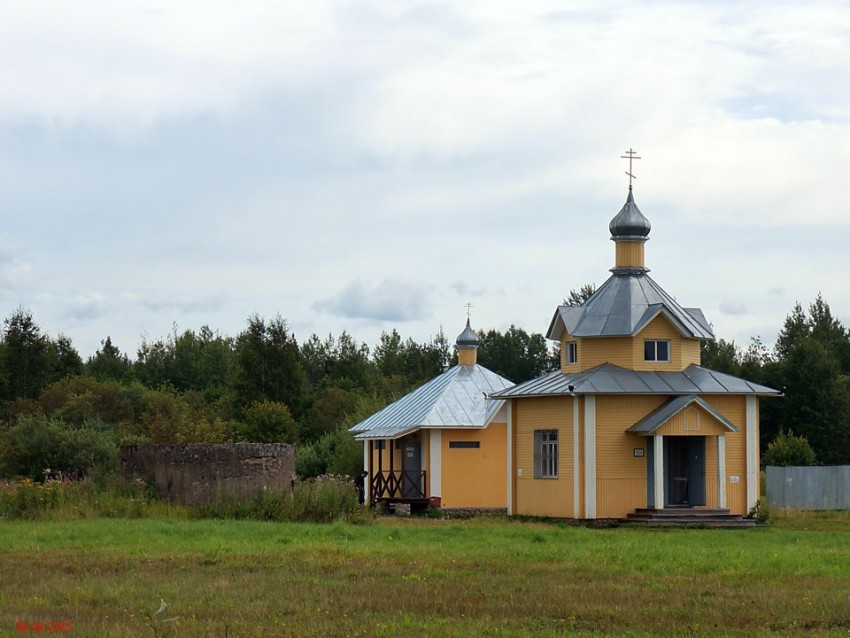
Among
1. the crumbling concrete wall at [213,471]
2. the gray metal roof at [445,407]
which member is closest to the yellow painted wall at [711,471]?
the gray metal roof at [445,407]

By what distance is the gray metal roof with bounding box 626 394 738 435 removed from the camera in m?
29.9

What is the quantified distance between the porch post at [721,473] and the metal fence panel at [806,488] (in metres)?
9.55

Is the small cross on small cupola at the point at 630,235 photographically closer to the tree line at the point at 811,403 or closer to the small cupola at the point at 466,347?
the small cupola at the point at 466,347

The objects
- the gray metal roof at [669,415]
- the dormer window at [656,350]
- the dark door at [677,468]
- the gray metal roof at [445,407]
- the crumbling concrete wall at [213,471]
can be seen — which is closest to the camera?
the crumbling concrete wall at [213,471]

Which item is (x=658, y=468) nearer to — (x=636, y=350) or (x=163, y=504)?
(x=636, y=350)

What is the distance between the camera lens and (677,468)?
3147cm

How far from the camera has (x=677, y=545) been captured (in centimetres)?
2142

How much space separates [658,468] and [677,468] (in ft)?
4.83

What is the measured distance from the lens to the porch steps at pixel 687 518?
29547 mm

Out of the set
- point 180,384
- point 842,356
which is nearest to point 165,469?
point 842,356

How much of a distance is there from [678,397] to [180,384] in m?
61.9

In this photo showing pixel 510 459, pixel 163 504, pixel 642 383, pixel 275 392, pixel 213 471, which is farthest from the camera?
pixel 275 392

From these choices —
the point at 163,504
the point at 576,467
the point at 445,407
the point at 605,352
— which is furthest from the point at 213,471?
the point at 445,407

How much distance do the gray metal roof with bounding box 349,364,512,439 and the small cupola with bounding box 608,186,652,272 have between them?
18.2ft
